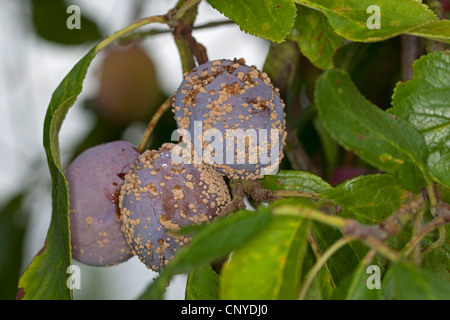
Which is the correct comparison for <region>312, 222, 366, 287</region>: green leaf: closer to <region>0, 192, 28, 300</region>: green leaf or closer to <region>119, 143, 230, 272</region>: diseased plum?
<region>119, 143, 230, 272</region>: diseased plum

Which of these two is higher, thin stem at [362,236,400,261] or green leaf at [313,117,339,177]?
green leaf at [313,117,339,177]

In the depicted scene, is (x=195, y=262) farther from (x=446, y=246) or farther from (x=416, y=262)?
(x=446, y=246)

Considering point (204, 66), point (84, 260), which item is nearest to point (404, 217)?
point (204, 66)

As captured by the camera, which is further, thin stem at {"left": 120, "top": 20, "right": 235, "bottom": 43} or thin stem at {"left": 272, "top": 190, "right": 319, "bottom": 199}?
thin stem at {"left": 120, "top": 20, "right": 235, "bottom": 43}

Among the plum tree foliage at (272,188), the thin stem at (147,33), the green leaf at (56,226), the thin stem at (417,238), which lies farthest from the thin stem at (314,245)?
the thin stem at (147,33)
